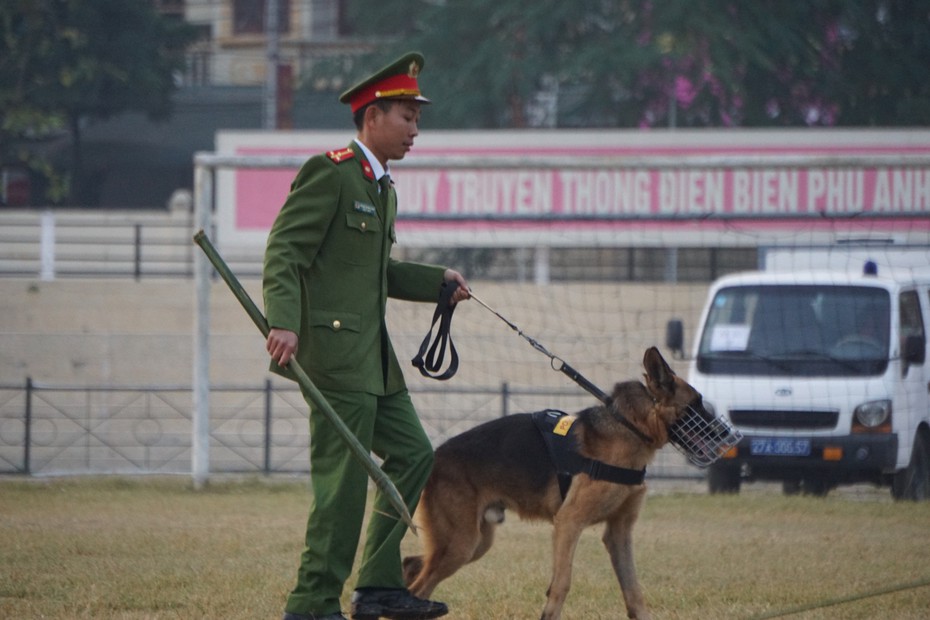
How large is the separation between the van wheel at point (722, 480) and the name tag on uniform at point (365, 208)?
6922mm

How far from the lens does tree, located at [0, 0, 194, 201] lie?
27016 millimetres

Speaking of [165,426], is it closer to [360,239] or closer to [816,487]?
[816,487]

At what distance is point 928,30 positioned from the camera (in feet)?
84.6

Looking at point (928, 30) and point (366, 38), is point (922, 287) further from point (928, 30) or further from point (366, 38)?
point (366, 38)

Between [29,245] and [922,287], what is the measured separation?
53.7 feet

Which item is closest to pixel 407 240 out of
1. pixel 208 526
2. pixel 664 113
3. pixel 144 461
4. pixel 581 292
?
pixel 581 292

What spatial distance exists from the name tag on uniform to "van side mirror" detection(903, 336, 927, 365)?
727 cm

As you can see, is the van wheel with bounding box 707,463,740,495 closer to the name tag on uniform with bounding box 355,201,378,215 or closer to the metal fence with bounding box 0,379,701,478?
the metal fence with bounding box 0,379,701,478

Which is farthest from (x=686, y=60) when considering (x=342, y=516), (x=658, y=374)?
(x=342, y=516)

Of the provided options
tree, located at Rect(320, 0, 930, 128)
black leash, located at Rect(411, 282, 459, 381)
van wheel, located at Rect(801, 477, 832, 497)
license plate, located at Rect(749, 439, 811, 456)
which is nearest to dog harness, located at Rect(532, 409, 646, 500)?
black leash, located at Rect(411, 282, 459, 381)

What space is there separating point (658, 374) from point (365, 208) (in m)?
1.51

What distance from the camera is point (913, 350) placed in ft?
37.4

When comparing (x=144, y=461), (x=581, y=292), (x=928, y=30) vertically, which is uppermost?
(x=928, y=30)

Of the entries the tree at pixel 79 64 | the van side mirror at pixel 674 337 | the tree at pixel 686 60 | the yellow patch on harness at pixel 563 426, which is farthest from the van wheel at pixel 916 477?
the tree at pixel 79 64
